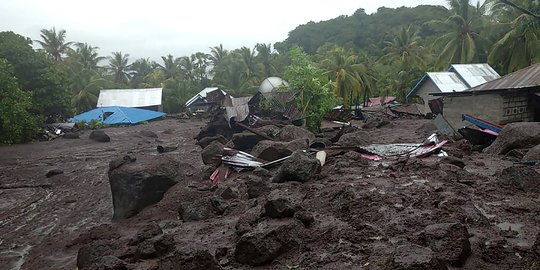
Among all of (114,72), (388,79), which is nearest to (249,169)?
(388,79)

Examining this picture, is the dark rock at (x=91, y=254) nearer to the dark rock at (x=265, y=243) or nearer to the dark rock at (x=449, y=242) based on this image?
the dark rock at (x=265, y=243)

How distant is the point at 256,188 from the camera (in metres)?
8.41

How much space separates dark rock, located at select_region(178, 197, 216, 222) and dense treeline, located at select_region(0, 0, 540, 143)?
6737mm

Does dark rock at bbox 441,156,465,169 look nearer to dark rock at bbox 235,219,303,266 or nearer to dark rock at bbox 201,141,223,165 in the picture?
dark rock at bbox 235,219,303,266

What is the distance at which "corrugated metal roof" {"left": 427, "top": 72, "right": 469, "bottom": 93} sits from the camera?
25922 mm

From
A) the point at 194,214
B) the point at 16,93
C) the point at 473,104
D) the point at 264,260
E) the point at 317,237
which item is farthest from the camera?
the point at 16,93

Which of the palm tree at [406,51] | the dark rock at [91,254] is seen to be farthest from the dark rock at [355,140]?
the palm tree at [406,51]

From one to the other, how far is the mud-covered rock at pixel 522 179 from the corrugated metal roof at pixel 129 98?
137ft

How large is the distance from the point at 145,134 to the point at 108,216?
17935 mm

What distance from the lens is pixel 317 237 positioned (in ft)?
18.4

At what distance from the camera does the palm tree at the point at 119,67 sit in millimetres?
59656

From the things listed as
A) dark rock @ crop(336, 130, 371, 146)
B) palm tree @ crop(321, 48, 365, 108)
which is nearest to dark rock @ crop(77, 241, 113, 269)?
dark rock @ crop(336, 130, 371, 146)

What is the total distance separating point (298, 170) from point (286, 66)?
60.2ft

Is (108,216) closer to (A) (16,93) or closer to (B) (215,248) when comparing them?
(B) (215,248)
